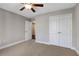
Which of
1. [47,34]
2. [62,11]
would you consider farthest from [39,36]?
[62,11]

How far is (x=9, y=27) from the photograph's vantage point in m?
4.60

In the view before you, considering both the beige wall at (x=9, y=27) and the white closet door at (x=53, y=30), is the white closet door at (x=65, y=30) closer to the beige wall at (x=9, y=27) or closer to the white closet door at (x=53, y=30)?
the white closet door at (x=53, y=30)

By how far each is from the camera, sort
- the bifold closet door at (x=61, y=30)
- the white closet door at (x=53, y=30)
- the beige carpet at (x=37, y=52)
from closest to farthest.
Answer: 1. the beige carpet at (x=37, y=52)
2. the bifold closet door at (x=61, y=30)
3. the white closet door at (x=53, y=30)

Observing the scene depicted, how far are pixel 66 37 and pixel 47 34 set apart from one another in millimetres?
1347

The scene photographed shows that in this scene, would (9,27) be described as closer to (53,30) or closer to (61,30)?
(53,30)

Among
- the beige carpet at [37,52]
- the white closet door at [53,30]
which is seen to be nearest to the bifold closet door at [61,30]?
the white closet door at [53,30]

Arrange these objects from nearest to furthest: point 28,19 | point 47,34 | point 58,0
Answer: point 58,0
point 47,34
point 28,19

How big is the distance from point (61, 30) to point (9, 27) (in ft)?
10.2

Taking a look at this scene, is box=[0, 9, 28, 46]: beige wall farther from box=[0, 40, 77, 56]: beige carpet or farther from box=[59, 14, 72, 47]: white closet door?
box=[59, 14, 72, 47]: white closet door

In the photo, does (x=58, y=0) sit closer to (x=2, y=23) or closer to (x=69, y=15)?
(x=69, y=15)

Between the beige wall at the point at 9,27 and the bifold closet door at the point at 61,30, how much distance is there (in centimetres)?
231

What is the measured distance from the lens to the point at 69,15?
13.8 ft

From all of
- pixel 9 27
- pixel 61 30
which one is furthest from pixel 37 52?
pixel 9 27

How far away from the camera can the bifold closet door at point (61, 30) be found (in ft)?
13.8
